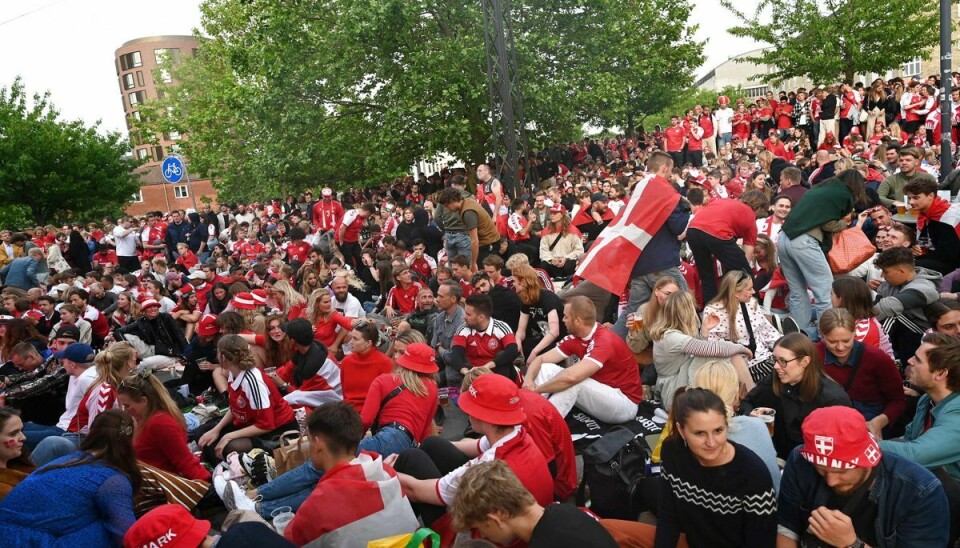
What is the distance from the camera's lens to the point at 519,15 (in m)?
19.1

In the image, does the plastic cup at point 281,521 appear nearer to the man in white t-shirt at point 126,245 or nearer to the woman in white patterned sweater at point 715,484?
the woman in white patterned sweater at point 715,484

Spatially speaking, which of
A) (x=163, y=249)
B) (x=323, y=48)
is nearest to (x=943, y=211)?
(x=323, y=48)

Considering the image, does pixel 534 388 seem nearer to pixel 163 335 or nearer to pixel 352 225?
pixel 163 335

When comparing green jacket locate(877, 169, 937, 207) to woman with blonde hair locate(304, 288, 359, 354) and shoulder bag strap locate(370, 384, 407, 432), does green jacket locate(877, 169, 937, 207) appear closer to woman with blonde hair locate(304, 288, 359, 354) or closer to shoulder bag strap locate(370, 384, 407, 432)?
woman with blonde hair locate(304, 288, 359, 354)

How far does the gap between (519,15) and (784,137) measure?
23.7 ft

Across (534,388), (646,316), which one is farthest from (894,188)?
(534,388)

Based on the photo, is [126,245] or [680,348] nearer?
[680,348]

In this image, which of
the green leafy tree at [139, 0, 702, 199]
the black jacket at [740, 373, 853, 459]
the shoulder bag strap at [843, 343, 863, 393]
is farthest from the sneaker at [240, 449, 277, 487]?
the green leafy tree at [139, 0, 702, 199]

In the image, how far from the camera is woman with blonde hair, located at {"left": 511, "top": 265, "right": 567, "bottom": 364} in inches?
293

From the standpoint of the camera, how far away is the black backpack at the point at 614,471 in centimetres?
438

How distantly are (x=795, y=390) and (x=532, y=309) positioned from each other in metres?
3.60

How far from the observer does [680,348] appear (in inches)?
216

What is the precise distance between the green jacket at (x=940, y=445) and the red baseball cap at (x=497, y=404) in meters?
1.77

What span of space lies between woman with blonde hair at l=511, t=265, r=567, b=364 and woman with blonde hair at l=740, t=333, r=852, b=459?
3048mm
